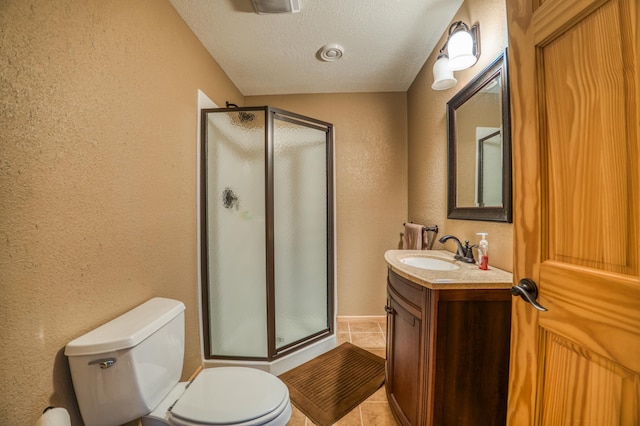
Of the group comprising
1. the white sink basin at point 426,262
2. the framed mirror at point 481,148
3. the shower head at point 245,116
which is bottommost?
the white sink basin at point 426,262

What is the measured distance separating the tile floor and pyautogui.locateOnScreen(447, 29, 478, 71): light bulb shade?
6.79ft

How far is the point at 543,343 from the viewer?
691mm

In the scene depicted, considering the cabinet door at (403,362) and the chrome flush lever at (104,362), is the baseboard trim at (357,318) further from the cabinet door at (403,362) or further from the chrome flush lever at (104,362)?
the chrome flush lever at (104,362)

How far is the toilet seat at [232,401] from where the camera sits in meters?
0.88

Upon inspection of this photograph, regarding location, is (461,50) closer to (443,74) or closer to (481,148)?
(443,74)

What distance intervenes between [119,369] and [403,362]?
1.22m

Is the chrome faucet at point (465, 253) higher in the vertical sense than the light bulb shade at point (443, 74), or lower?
lower

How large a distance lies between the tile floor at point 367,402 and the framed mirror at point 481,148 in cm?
129

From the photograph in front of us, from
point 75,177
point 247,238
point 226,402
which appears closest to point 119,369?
point 226,402

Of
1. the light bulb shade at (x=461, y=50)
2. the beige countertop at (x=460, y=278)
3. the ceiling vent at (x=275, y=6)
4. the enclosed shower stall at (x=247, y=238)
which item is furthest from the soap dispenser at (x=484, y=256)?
the ceiling vent at (x=275, y=6)

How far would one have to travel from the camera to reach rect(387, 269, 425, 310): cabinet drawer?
103cm

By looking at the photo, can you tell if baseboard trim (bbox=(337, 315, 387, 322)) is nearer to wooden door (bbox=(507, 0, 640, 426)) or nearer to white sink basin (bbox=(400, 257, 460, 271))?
white sink basin (bbox=(400, 257, 460, 271))

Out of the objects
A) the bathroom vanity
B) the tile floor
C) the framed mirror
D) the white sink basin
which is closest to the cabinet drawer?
the bathroom vanity

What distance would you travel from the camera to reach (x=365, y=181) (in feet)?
8.14
